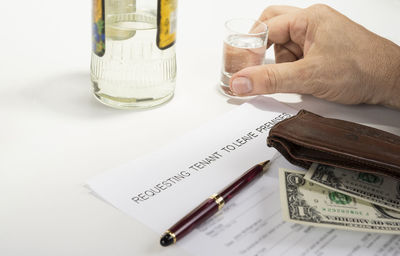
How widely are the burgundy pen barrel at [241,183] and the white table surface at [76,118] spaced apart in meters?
0.12

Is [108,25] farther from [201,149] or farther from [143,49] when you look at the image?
[201,149]

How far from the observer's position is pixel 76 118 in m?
1.02

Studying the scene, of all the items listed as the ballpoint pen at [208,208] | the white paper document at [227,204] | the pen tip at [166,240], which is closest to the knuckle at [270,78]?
the white paper document at [227,204]

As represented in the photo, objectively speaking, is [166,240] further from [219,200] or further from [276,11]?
[276,11]

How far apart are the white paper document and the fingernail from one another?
105mm

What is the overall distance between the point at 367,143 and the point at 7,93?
0.68m

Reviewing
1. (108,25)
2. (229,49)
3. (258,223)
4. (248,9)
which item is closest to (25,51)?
(108,25)

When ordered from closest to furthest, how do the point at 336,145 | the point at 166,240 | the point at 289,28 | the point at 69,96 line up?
the point at 166,240 < the point at 336,145 < the point at 69,96 < the point at 289,28

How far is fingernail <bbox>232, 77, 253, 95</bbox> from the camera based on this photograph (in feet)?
3.58

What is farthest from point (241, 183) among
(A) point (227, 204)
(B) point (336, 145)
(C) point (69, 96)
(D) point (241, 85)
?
(C) point (69, 96)

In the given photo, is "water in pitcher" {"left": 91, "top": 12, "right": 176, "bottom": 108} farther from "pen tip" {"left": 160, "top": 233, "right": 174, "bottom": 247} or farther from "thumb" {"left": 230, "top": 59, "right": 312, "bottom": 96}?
"pen tip" {"left": 160, "top": 233, "right": 174, "bottom": 247}

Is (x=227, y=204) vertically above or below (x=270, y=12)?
below

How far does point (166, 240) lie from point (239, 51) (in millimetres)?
514

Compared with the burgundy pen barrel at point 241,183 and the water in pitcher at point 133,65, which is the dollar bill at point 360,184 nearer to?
the burgundy pen barrel at point 241,183
